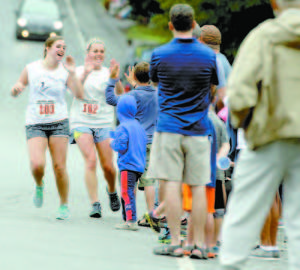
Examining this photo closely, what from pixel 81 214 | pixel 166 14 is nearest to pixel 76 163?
pixel 81 214

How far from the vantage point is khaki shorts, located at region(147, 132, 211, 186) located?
7.58m

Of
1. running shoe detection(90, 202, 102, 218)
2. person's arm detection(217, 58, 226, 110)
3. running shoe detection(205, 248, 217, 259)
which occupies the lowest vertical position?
running shoe detection(90, 202, 102, 218)

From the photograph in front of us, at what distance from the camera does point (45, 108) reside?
10312mm

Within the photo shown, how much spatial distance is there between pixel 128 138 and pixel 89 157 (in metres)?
1.03

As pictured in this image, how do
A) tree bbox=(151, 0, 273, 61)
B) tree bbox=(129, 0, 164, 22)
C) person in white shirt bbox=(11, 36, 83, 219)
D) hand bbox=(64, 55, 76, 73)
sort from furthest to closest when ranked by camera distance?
tree bbox=(129, 0, 164, 22) → tree bbox=(151, 0, 273, 61) → person in white shirt bbox=(11, 36, 83, 219) → hand bbox=(64, 55, 76, 73)

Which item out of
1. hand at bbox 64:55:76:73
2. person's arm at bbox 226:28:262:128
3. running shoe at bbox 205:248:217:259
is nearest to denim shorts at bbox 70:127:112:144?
hand at bbox 64:55:76:73

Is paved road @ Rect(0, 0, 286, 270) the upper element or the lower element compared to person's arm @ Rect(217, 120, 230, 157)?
lower

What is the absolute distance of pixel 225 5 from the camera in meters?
22.4

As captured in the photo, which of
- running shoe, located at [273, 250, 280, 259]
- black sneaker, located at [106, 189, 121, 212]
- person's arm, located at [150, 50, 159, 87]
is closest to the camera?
person's arm, located at [150, 50, 159, 87]

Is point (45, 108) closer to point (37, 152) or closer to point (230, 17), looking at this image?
point (37, 152)

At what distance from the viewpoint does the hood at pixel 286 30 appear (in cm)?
539

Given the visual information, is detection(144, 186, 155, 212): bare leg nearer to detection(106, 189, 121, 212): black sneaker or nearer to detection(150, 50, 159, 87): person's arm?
detection(106, 189, 121, 212): black sneaker

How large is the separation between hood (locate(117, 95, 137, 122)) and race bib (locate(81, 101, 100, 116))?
91 centimetres

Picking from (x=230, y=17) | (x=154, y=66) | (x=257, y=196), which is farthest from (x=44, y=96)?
(x=230, y=17)
